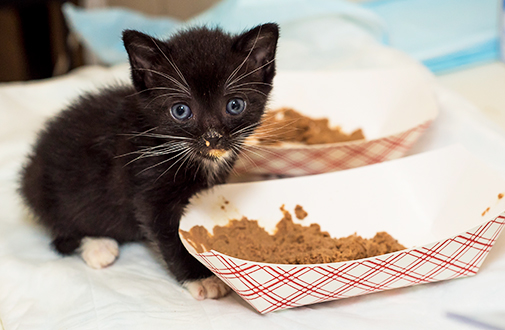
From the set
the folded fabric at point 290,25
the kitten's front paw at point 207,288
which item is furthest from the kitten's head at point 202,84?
the folded fabric at point 290,25

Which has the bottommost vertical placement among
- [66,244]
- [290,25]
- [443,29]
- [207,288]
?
[66,244]

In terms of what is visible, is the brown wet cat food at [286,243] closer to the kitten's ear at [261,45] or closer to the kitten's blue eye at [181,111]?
the kitten's blue eye at [181,111]

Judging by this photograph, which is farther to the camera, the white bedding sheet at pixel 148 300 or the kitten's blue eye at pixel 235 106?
the kitten's blue eye at pixel 235 106

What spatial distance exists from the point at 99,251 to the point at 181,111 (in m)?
0.53

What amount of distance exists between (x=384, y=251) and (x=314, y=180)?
1.10 feet

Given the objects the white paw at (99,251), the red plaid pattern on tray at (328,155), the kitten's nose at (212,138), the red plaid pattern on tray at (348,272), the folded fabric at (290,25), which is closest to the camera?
the red plaid pattern on tray at (348,272)

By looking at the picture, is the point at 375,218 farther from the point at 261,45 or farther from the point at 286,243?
the point at 261,45

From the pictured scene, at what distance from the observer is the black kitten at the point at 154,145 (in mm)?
1261

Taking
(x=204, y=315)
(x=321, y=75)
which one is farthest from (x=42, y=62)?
(x=204, y=315)

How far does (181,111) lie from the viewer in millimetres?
1284

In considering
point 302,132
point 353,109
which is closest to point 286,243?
point 302,132

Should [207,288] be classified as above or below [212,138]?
below

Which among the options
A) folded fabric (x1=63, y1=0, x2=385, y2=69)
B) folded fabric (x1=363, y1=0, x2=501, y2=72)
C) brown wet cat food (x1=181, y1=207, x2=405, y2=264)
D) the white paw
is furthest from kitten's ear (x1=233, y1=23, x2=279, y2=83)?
folded fabric (x1=363, y1=0, x2=501, y2=72)

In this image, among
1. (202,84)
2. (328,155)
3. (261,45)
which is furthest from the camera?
(328,155)
